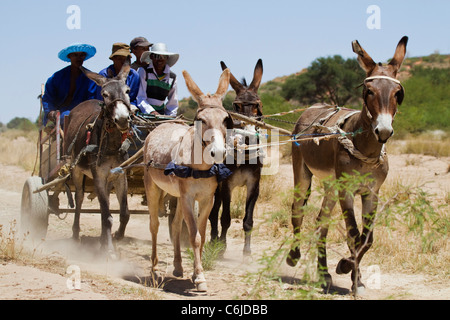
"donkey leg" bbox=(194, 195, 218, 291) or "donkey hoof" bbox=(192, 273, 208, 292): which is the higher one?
"donkey leg" bbox=(194, 195, 218, 291)

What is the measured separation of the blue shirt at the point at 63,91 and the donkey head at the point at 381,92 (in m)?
5.36

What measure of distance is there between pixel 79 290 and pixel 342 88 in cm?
3430

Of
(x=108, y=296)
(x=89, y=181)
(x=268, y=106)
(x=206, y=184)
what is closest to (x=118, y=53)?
(x=89, y=181)

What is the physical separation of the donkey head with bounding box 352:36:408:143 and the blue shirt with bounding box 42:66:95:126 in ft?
17.6

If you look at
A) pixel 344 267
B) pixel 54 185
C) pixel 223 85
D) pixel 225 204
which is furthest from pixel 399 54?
pixel 54 185

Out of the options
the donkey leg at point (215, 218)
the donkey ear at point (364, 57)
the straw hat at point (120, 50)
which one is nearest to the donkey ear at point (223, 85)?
the donkey ear at point (364, 57)

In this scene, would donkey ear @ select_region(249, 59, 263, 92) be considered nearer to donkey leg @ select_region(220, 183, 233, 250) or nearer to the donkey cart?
the donkey cart

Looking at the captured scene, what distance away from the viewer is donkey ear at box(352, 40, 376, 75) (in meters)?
6.46

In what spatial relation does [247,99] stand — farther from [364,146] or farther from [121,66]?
[364,146]

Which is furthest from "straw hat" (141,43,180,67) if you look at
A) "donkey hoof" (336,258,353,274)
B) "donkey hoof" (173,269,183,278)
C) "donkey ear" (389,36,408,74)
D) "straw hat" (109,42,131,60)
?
"donkey hoof" (336,258,353,274)

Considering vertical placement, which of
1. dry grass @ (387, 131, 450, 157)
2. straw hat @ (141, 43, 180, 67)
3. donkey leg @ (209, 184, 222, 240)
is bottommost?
donkey leg @ (209, 184, 222, 240)

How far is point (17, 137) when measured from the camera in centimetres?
3541

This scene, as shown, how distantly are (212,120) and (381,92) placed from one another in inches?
72.2
